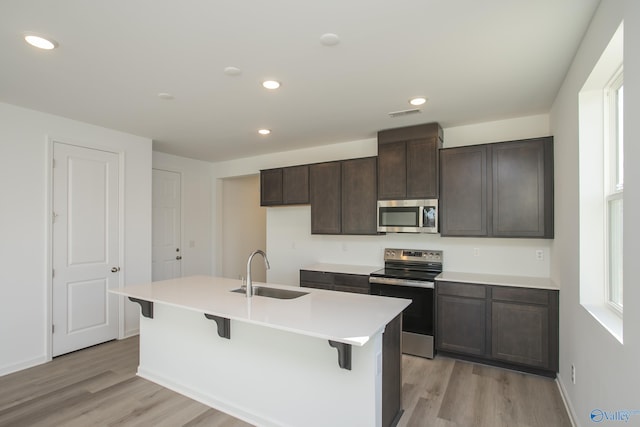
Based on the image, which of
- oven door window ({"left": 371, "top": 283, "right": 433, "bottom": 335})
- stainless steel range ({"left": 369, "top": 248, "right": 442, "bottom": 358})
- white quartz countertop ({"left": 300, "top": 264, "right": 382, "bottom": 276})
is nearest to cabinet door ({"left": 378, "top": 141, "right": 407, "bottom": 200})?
stainless steel range ({"left": 369, "top": 248, "right": 442, "bottom": 358})

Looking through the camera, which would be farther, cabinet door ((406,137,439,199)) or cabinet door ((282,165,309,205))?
cabinet door ((282,165,309,205))

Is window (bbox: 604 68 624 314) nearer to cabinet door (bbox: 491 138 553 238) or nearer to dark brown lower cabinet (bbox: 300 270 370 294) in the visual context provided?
cabinet door (bbox: 491 138 553 238)

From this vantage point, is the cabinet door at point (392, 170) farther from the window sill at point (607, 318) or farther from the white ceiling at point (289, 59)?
the window sill at point (607, 318)

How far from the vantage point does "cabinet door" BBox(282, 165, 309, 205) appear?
179 inches

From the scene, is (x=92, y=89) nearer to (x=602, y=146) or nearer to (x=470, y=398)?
(x=602, y=146)

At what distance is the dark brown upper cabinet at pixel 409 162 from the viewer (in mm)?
3612

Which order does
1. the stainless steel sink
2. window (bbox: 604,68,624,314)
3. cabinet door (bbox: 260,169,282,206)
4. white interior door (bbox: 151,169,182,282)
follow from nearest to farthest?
window (bbox: 604,68,624,314) < the stainless steel sink < cabinet door (bbox: 260,169,282,206) < white interior door (bbox: 151,169,182,282)

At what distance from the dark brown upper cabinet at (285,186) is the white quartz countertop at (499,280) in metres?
2.07

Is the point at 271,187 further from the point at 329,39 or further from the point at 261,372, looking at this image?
the point at 329,39

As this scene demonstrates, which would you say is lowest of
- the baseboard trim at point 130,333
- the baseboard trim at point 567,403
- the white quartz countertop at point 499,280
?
the baseboard trim at point 130,333

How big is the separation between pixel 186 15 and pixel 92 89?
1.54m

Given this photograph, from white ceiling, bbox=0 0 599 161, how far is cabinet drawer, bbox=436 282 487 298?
1740 millimetres

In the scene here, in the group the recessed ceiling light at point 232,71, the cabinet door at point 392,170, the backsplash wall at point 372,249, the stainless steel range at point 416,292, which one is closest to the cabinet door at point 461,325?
the stainless steel range at point 416,292

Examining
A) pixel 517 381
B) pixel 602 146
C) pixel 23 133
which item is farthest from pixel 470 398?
pixel 23 133
